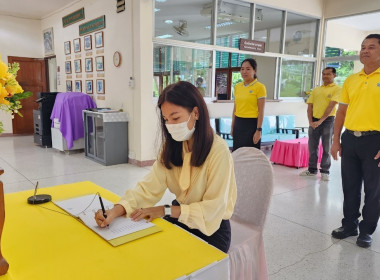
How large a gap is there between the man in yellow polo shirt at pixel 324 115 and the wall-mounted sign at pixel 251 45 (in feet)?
6.42

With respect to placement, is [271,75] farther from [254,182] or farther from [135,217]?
[135,217]

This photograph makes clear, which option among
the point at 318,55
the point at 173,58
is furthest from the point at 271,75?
the point at 173,58

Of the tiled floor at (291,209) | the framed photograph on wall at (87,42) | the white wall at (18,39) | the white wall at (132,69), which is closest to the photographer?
the tiled floor at (291,209)

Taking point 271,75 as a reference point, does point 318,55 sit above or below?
above

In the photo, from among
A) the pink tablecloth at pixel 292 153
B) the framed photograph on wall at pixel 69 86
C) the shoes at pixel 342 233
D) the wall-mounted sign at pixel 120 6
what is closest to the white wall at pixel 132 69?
the wall-mounted sign at pixel 120 6

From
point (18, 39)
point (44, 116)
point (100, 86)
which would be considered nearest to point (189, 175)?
point (100, 86)

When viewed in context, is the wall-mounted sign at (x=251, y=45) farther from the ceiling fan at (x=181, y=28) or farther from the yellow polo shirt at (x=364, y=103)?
the yellow polo shirt at (x=364, y=103)

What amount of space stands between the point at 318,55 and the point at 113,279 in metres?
7.60

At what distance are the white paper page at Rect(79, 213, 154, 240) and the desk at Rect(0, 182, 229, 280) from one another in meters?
0.03

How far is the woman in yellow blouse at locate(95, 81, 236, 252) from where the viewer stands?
1.23 metres

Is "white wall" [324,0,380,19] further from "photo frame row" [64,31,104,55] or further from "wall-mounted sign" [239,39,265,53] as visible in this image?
"photo frame row" [64,31,104,55]

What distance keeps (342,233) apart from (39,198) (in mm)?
2379

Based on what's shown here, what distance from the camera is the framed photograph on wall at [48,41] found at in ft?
24.3

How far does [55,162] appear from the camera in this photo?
516cm
